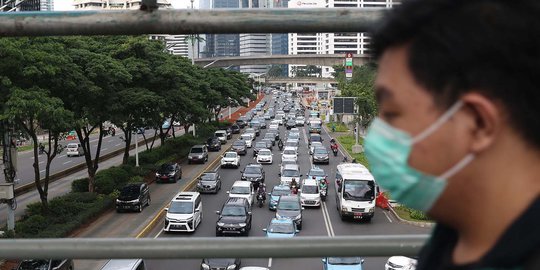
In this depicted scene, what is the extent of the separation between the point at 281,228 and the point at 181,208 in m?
3.72

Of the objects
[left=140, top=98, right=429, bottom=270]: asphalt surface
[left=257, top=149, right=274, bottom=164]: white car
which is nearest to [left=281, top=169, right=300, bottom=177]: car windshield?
[left=140, top=98, right=429, bottom=270]: asphalt surface

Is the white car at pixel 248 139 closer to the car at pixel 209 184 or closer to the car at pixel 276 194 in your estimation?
the car at pixel 209 184

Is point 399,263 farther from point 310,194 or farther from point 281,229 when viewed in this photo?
point 310,194

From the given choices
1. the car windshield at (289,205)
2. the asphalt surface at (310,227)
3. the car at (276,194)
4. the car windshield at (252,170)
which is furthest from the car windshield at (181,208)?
the car windshield at (252,170)

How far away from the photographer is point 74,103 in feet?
55.7

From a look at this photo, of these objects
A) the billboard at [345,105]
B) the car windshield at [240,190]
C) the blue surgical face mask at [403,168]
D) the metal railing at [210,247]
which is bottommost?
the car windshield at [240,190]

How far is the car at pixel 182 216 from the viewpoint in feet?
56.9

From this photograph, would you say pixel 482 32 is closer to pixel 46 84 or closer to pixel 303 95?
pixel 46 84

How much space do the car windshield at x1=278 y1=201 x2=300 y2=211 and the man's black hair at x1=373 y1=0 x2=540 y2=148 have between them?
17658mm

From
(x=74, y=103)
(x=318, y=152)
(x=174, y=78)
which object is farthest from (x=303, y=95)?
(x=74, y=103)

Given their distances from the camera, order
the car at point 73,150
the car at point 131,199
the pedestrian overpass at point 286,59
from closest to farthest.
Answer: the car at point 131,199 → the car at point 73,150 → the pedestrian overpass at point 286,59

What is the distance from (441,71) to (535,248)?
32cm

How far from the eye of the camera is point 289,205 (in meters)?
18.6

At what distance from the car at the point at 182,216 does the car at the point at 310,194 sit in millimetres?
4746
